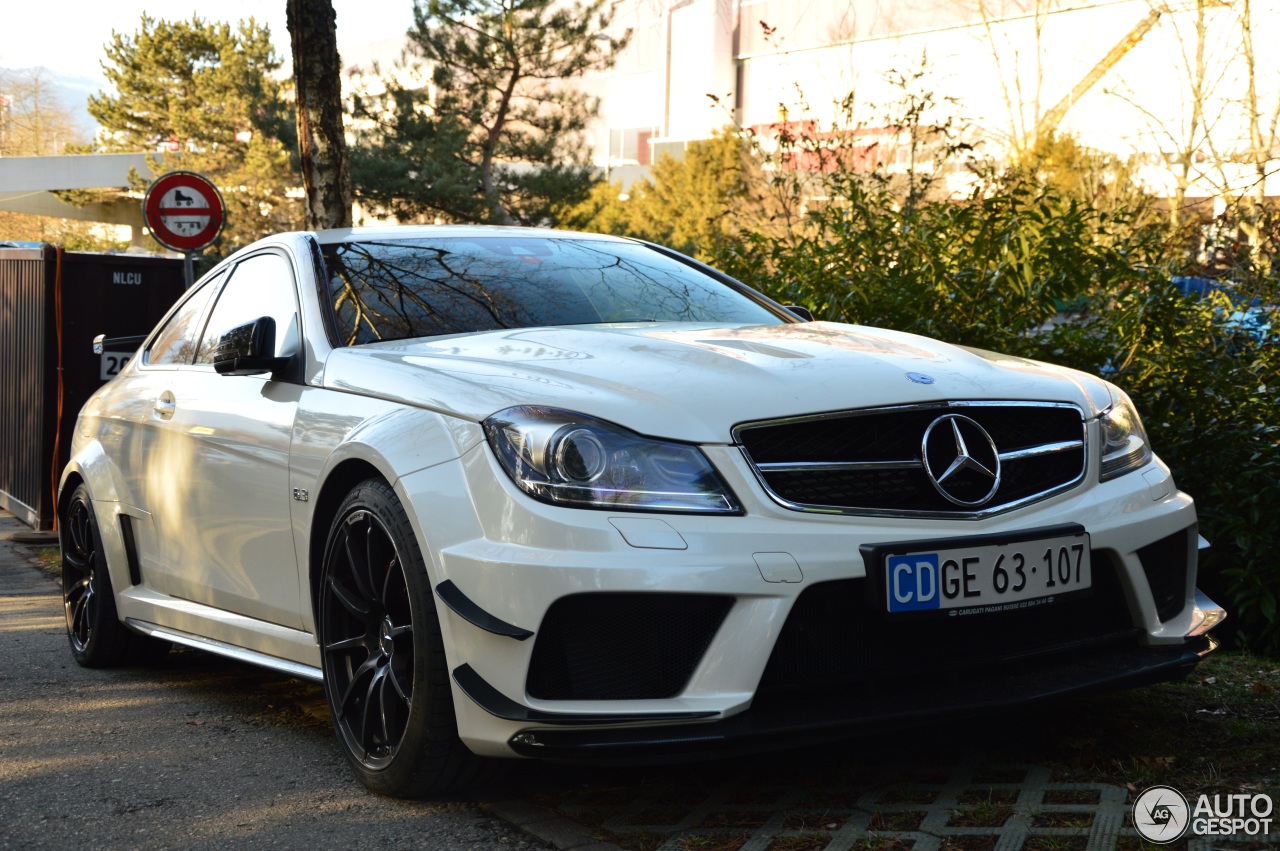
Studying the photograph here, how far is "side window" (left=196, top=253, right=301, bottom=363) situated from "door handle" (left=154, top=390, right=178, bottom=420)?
17 centimetres

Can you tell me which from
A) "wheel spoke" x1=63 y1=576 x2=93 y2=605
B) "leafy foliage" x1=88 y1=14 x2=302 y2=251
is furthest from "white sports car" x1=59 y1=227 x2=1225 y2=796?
"leafy foliage" x1=88 y1=14 x2=302 y2=251

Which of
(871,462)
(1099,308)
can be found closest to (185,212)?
(1099,308)

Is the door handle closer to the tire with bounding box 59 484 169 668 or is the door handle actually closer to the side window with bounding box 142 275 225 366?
the side window with bounding box 142 275 225 366

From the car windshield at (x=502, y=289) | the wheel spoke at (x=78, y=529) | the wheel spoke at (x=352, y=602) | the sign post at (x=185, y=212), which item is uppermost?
the sign post at (x=185, y=212)

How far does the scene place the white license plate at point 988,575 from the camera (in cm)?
311

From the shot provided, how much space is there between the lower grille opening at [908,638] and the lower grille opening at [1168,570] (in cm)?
13

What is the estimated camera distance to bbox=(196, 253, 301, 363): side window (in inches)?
176

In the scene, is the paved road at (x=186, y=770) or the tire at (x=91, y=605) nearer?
the paved road at (x=186, y=770)

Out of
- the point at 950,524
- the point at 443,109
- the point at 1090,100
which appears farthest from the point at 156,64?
the point at 950,524

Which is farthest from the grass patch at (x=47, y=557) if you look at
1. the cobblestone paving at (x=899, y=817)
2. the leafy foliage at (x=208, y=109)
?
the leafy foliage at (x=208, y=109)

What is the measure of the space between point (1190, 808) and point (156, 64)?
5331 centimetres

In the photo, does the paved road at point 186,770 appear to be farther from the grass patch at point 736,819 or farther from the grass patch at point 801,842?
the grass patch at point 801,842

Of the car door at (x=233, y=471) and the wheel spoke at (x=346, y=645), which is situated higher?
the car door at (x=233, y=471)

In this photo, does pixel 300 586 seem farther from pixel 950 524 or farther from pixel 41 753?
pixel 950 524
